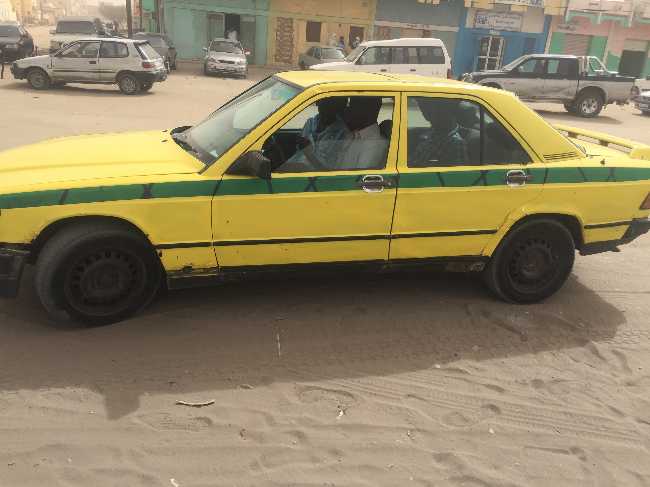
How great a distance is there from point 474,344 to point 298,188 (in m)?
1.56

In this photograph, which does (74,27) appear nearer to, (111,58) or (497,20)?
(111,58)

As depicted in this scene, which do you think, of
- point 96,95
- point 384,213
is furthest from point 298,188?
point 96,95

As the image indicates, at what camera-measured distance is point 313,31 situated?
31.0 meters

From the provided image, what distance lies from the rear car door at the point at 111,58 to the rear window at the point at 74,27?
830cm

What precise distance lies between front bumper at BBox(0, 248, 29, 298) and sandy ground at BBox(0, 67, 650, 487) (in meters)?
0.34

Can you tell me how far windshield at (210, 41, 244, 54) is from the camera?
2397 cm

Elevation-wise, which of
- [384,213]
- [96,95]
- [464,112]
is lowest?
[96,95]

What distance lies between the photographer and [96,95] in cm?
1548

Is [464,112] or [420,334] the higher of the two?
[464,112]

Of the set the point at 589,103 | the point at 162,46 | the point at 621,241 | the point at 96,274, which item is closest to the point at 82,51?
the point at 162,46

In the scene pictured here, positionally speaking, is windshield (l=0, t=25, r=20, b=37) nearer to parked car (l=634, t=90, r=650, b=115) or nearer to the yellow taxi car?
the yellow taxi car

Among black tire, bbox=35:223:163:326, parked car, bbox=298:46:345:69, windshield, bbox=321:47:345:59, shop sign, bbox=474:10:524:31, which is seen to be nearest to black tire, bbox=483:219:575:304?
black tire, bbox=35:223:163:326

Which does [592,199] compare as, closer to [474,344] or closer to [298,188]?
[474,344]

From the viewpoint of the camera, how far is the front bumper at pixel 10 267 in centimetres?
336
